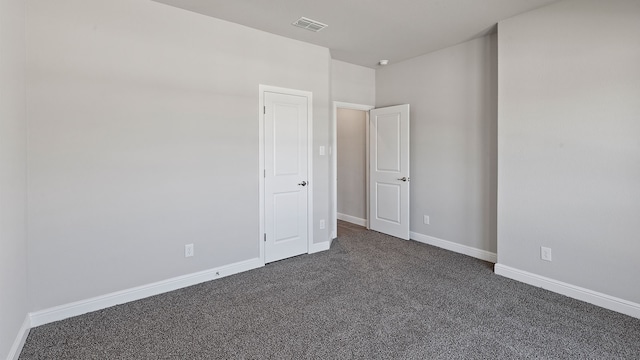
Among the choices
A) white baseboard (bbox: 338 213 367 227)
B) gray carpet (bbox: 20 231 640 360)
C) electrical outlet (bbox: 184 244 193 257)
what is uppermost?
electrical outlet (bbox: 184 244 193 257)

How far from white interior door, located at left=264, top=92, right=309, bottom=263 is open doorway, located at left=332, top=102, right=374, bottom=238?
142 centimetres

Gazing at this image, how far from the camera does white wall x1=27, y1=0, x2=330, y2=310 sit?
7.69 ft

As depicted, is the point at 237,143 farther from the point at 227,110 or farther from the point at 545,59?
the point at 545,59

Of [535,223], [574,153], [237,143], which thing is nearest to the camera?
[574,153]

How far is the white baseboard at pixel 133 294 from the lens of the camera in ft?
7.72

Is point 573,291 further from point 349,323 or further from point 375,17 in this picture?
point 375,17

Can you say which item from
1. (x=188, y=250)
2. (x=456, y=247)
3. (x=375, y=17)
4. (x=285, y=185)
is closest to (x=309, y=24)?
(x=375, y=17)

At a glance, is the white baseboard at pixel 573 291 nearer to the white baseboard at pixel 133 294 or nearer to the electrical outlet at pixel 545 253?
the electrical outlet at pixel 545 253

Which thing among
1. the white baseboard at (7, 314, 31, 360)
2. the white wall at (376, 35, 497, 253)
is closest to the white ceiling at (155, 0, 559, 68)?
the white wall at (376, 35, 497, 253)

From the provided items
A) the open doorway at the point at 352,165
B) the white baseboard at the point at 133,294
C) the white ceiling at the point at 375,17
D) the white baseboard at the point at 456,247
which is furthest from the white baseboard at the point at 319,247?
the white ceiling at the point at 375,17

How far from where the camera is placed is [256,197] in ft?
11.4

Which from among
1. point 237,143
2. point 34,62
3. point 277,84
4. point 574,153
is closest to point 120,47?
point 34,62

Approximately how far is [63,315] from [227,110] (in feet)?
7.42

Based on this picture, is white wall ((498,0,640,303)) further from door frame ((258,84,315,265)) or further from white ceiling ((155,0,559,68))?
door frame ((258,84,315,265))
